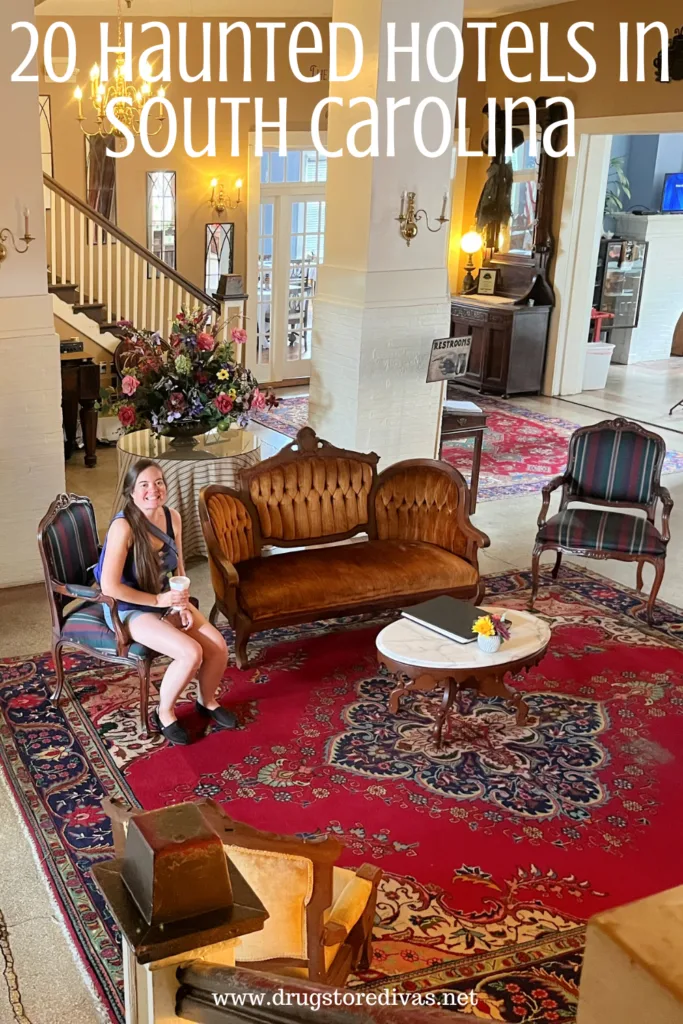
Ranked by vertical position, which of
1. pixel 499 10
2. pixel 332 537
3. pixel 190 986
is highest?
pixel 499 10

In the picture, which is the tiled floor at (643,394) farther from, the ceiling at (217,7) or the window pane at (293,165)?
the ceiling at (217,7)

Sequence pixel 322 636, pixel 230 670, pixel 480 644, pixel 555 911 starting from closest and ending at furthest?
pixel 555 911, pixel 480 644, pixel 230 670, pixel 322 636

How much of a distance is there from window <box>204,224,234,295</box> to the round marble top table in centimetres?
772

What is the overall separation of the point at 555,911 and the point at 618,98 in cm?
915

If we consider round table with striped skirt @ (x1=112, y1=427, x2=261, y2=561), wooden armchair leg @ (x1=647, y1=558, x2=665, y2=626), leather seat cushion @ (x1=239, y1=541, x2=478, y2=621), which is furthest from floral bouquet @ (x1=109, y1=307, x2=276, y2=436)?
wooden armchair leg @ (x1=647, y1=558, x2=665, y2=626)

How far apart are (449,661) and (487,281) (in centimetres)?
858

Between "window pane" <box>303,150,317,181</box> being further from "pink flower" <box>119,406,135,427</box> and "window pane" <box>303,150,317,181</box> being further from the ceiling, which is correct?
"pink flower" <box>119,406,135,427</box>

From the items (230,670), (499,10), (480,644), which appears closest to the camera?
(480,644)

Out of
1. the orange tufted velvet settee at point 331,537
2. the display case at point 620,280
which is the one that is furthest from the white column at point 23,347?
the display case at point 620,280

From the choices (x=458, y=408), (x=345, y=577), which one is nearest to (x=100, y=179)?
(x=458, y=408)

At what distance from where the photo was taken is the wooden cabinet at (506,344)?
11586 millimetres

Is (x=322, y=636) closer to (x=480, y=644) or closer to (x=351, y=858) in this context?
(x=480, y=644)

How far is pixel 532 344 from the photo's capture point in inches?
464

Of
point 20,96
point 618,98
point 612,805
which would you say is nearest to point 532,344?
point 618,98
